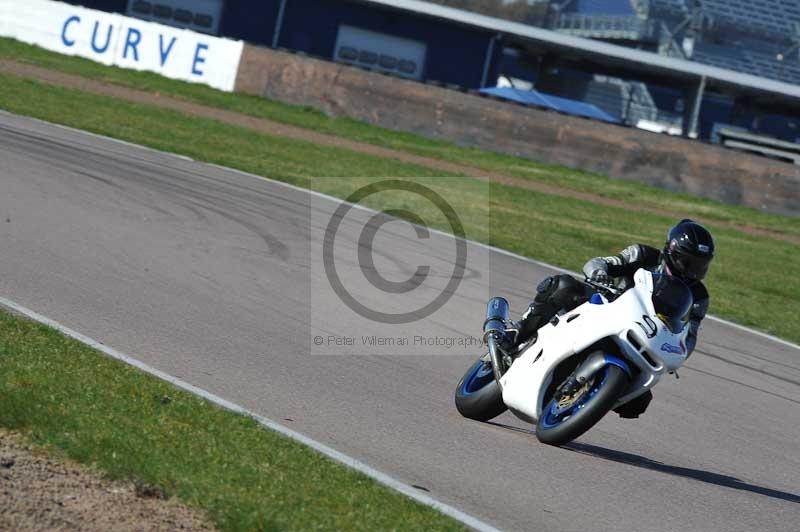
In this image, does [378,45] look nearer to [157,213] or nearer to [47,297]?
[157,213]

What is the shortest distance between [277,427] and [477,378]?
A: 5.38ft

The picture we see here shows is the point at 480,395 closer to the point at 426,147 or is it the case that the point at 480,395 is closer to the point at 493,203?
the point at 493,203

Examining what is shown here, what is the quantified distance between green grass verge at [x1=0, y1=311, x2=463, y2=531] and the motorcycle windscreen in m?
1.96

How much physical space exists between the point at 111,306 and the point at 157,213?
175 inches

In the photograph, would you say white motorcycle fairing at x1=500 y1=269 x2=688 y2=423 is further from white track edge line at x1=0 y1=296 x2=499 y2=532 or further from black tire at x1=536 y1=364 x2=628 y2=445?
white track edge line at x1=0 y1=296 x2=499 y2=532

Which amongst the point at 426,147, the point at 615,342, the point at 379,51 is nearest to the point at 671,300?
the point at 615,342

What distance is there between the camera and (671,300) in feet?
20.7

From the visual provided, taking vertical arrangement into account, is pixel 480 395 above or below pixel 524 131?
below

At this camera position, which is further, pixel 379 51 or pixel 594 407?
pixel 379 51

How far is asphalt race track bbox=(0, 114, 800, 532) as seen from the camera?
5.91 meters

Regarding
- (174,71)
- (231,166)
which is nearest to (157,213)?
(231,166)

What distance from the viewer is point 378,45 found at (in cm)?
4506

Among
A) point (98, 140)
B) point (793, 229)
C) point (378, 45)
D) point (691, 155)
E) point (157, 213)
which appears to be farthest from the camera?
point (378, 45)

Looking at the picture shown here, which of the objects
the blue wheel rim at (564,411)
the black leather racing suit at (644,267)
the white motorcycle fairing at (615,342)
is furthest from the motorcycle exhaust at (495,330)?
the black leather racing suit at (644,267)
